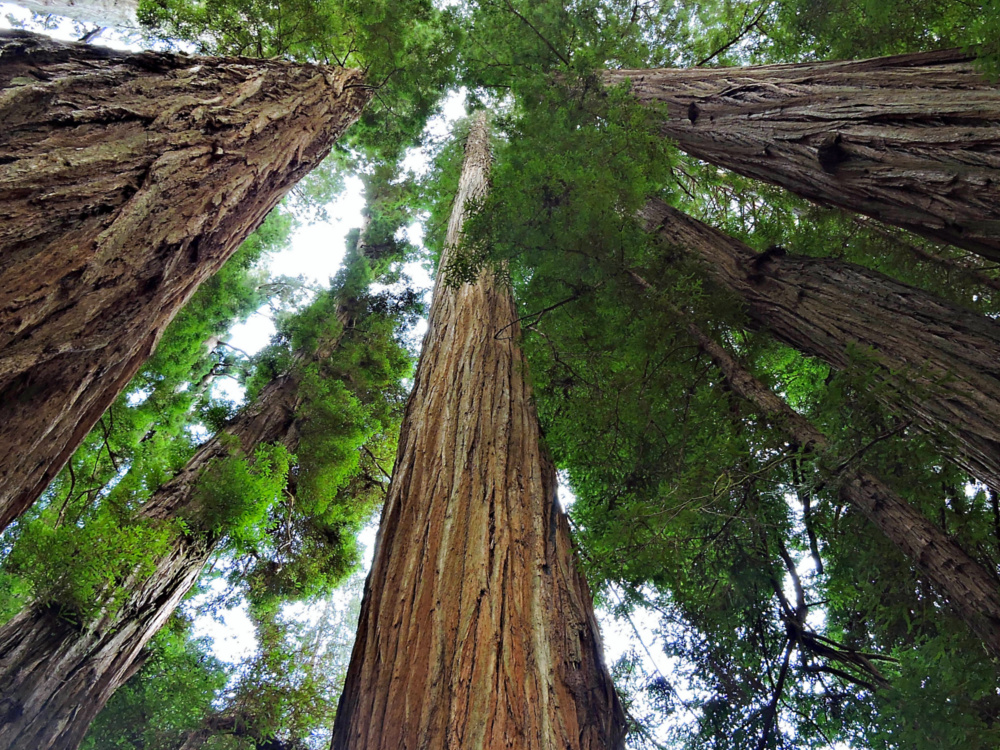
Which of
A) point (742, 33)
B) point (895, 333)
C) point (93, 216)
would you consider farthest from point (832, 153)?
point (742, 33)

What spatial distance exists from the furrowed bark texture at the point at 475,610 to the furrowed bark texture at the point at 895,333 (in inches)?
68.6

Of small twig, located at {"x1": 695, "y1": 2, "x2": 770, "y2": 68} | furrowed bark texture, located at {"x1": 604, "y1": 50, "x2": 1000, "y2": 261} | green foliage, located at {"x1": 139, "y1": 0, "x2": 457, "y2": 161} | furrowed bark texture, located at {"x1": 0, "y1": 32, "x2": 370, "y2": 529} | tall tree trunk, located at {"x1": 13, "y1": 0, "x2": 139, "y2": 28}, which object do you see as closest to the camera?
furrowed bark texture, located at {"x1": 0, "y1": 32, "x2": 370, "y2": 529}

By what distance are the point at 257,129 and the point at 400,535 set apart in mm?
2955

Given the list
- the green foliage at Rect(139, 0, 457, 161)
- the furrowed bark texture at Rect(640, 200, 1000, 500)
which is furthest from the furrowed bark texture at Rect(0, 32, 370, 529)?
the furrowed bark texture at Rect(640, 200, 1000, 500)

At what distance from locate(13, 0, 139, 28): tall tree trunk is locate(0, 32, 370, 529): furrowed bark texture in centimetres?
1177

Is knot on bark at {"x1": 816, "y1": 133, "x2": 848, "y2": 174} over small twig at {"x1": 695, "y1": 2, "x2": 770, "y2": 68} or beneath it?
beneath

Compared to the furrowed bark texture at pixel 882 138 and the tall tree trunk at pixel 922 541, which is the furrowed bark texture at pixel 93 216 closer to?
the tall tree trunk at pixel 922 541

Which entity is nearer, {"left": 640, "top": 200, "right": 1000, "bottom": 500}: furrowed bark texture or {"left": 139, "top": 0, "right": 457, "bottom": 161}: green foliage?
{"left": 640, "top": 200, "right": 1000, "bottom": 500}: furrowed bark texture

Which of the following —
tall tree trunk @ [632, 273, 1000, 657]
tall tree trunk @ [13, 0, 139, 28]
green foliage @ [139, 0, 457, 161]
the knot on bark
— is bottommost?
tall tree trunk @ [632, 273, 1000, 657]

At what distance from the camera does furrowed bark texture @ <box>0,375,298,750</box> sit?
9.71ft

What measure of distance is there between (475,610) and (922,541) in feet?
8.47

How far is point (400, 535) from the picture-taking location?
6.93ft

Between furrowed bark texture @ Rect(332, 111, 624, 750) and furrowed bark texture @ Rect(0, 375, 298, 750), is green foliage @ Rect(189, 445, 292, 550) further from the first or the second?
furrowed bark texture @ Rect(332, 111, 624, 750)

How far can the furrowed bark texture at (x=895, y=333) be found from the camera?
7.43 ft
